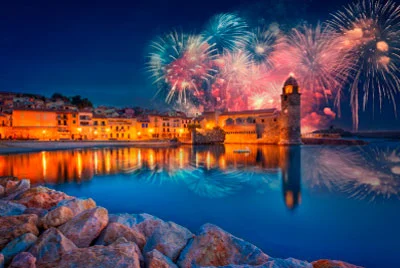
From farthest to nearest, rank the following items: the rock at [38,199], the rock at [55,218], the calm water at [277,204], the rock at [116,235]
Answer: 1. the rock at [38,199]
2. the calm water at [277,204]
3. the rock at [55,218]
4. the rock at [116,235]

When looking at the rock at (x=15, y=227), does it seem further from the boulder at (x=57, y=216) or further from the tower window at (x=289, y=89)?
the tower window at (x=289, y=89)

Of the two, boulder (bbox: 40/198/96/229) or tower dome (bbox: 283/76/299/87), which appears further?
tower dome (bbox: 283/76/299/87)

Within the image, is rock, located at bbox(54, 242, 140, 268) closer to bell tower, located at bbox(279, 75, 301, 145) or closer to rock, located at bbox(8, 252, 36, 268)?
rock, located at bbox(8, 252, 36, 268)

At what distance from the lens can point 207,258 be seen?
3.68 metres

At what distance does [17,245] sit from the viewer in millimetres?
3467

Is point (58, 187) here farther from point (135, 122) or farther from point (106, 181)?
point (135, 122)

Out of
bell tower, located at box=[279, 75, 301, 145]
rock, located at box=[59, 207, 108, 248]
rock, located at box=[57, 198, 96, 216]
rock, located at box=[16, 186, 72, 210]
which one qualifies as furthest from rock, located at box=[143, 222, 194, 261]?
bell tower, located at box=[279, 75, 301, 145]

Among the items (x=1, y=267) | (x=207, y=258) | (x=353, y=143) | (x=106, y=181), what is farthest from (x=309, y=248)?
(x=353, y=143)

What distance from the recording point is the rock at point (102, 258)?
289 centimetres

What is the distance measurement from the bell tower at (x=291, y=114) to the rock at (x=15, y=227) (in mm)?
45085

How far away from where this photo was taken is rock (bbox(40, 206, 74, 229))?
14.0 ft

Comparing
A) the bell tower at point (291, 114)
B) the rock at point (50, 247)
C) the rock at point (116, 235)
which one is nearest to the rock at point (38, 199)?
the rock at point (116, 235)

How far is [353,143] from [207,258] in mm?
52397

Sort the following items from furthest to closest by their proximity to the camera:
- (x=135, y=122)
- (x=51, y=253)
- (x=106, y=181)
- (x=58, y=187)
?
1. (x=135, y=122)
2. (x=106, y=181)
3. (x=58, y=187)
4. (x=51, y=253)
